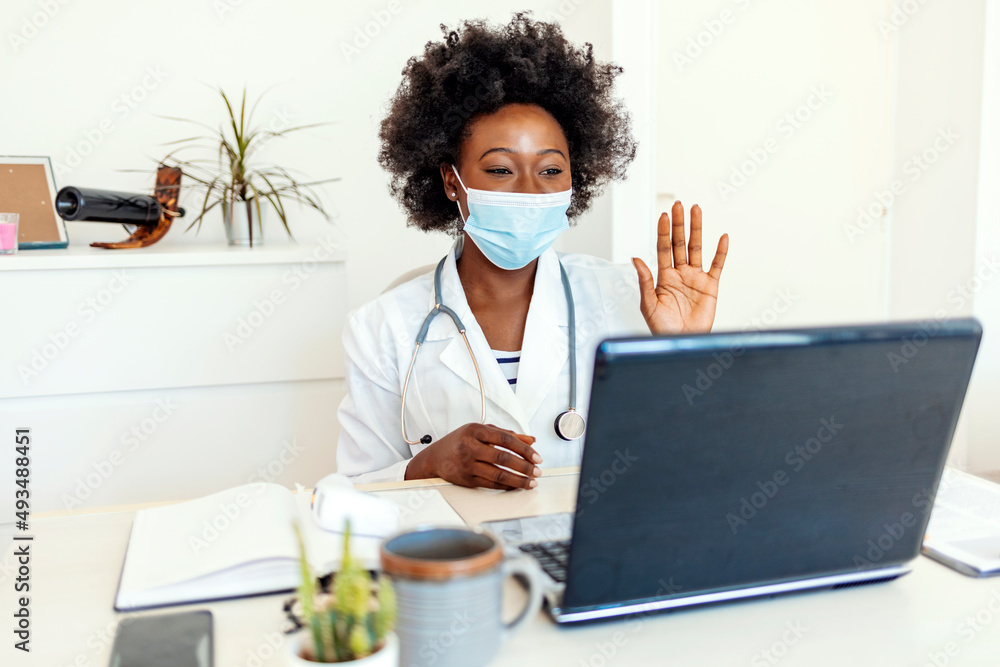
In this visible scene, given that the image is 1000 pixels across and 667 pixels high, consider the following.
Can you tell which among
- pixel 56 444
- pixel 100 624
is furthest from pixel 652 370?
pixel 56 444

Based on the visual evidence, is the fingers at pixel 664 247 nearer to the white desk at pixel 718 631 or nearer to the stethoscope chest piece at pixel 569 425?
the stethoscope chest piece at pixel 569 425

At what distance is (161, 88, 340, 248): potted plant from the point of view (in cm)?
240

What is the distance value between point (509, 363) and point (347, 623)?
3.46ft

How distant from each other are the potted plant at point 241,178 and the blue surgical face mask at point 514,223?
992 mm

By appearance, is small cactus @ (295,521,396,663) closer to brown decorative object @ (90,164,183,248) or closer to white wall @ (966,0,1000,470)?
brown decorative object @ (90,164,183,248)

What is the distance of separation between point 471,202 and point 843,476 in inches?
41.1

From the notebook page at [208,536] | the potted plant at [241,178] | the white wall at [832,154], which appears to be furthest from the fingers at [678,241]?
the white wall at [832,154]

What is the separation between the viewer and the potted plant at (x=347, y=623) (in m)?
0.52

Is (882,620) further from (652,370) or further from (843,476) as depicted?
(652,370)

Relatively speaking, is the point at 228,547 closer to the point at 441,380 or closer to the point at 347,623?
the point at 347,623

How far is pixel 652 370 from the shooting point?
614mm

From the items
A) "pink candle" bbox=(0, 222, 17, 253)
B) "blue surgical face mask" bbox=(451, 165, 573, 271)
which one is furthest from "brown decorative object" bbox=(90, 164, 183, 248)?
"blue surgical face mask" bbox=(451, 165, 573, 271)

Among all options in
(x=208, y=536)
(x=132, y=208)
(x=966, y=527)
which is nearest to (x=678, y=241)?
(x=966, y=527)

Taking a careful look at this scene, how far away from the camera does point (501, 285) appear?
1663 millimetres
